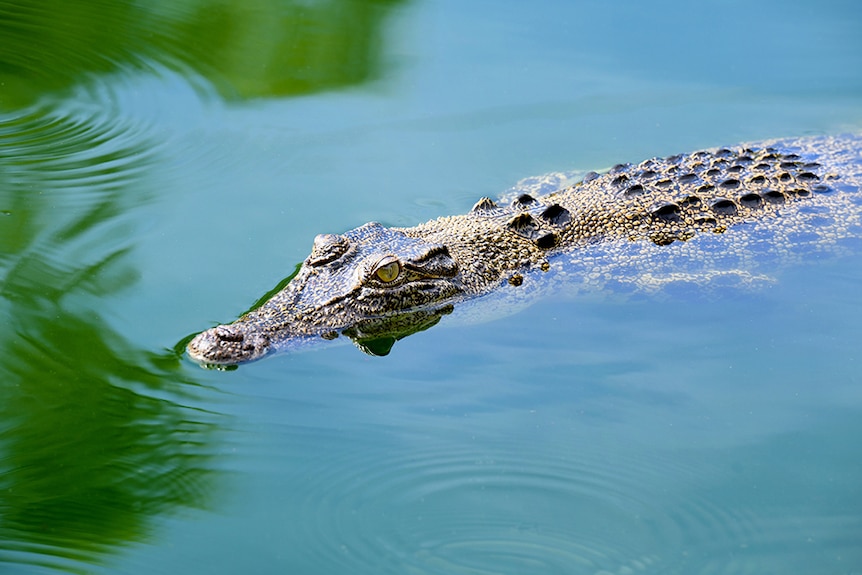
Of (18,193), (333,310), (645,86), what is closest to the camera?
(333,310)

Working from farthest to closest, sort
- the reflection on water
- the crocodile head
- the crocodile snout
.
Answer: the crocodile head, the crocodile snout, the reflection on water

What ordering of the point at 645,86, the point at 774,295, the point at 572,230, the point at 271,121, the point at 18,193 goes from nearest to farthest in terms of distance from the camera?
the point at 774,295 → the point at 572,230 → the point at 18,193 → the point at 271,121 → the point at 645,86

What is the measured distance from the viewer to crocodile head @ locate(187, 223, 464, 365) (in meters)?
5.72

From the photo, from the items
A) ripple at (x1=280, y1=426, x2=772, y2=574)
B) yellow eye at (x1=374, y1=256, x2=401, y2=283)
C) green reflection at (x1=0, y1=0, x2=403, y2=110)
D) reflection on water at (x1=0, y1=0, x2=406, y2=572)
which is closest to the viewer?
ripple at (x1=280, y1=426, x2=772, y2=574)

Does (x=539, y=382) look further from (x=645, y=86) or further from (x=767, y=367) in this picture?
(x=645, y=86)

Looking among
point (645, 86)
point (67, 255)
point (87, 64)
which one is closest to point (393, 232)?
point (67, 255)

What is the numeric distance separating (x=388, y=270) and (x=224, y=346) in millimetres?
1090

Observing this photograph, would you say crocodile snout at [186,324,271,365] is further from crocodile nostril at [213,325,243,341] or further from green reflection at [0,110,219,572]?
green reflection at [0,110,219,572]

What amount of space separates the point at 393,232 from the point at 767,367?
2.38 meters

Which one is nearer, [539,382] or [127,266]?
[539,382]

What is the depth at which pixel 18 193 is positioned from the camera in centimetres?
729

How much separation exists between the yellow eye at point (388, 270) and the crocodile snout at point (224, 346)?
2.75 feet

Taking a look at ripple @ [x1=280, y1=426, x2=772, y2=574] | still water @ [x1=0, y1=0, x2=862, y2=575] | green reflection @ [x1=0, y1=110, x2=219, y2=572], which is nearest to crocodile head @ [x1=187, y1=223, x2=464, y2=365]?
still water @ [x1=0, y1=0, x2=862, y2=575]

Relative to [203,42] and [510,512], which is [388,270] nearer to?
Result: [510,512]
